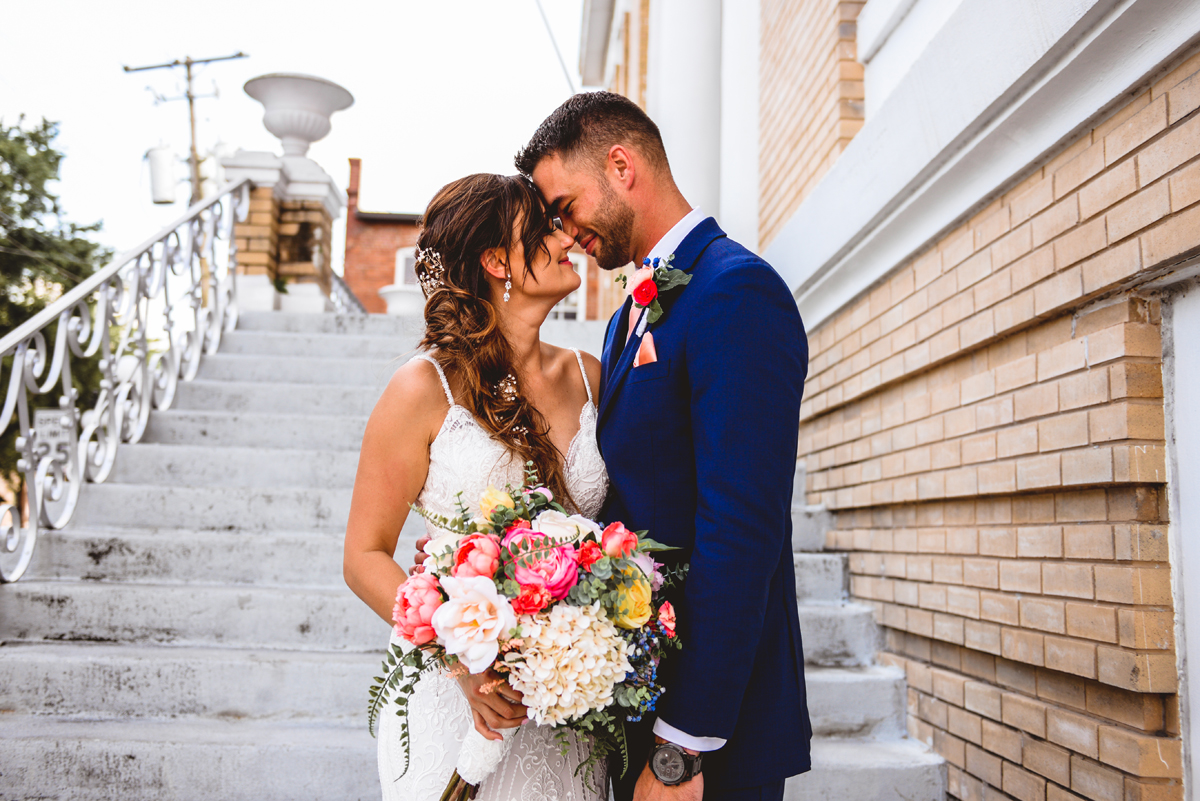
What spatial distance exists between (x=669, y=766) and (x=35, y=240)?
21110 mm

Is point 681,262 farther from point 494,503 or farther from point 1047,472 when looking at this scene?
point 1047,472

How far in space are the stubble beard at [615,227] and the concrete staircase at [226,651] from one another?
2.04 feet

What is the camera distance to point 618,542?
4.68ft

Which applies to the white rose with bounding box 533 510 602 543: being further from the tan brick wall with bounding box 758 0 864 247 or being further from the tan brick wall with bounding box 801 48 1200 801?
the tan brick wall with bounding box 758 0 864 247

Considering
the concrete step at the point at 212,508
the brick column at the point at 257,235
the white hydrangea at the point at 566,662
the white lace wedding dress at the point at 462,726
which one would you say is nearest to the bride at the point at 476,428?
the white lace wedding dress at the point at 462,726

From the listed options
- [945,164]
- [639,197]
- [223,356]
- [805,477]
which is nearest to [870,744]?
[805,477]

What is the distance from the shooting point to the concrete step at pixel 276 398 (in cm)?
528

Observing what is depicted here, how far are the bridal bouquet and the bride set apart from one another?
0.15 m

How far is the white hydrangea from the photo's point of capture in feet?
4.37

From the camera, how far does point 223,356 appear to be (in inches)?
229

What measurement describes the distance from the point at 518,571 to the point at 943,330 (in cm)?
204

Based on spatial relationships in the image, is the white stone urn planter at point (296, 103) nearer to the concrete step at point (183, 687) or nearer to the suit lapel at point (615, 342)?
the concrete step at point (183, 687)

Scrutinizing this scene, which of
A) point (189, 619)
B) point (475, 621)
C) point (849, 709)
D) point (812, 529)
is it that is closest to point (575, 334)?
point (812, 529)

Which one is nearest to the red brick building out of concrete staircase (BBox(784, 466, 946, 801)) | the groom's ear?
concrete staircase (BBox(784, 466, 946, 801))
